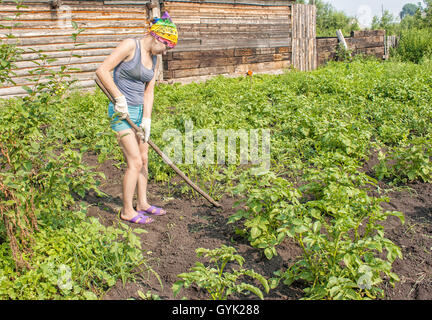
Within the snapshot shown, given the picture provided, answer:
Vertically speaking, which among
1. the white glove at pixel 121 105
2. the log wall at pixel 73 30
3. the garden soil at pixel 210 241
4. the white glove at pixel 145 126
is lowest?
the garden soil at pixel 210 241

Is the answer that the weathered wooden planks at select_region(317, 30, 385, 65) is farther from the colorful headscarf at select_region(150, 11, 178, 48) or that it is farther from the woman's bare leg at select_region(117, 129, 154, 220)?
the woman's bare leg at select_region(117, 129, 154, 220)

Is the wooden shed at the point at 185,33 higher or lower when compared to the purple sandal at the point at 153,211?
higher

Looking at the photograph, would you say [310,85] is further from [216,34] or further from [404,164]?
[404,164]

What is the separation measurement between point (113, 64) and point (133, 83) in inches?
11.9

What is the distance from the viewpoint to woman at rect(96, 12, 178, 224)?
3.30 m

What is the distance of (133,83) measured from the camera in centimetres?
351

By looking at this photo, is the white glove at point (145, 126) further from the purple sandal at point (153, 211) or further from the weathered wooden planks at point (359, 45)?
the weathered wooden planks at point (359, 45)

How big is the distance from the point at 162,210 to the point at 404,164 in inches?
106

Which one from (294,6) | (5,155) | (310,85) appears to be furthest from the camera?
(294,6)

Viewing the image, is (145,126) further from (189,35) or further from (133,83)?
(189,35)

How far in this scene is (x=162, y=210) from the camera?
3.81m

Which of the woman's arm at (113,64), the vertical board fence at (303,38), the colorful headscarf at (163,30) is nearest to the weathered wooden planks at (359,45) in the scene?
the vertical board fence at (303,38)

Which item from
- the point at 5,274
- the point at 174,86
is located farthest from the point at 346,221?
the point at 174,86

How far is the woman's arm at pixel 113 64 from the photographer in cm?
322
